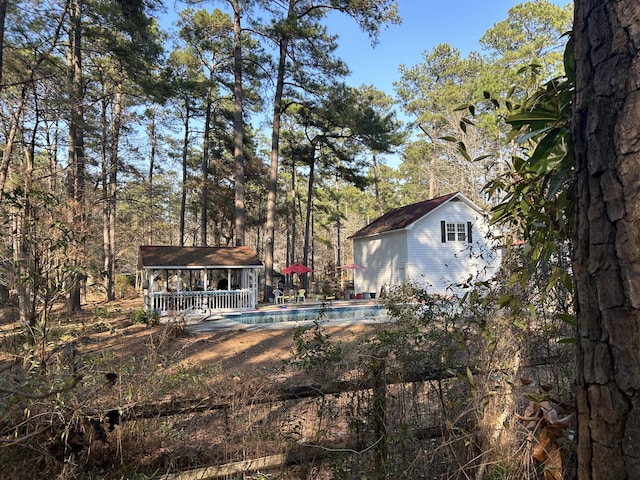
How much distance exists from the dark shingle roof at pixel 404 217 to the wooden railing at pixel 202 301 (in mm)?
9839

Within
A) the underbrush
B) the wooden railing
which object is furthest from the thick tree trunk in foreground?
the wooden railing

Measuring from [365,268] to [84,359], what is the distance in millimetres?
22278

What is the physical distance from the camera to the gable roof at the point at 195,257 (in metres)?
15.8

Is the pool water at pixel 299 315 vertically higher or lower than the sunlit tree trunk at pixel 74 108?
lower

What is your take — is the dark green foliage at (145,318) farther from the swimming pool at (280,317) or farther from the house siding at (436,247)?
the house siding at (436,247)

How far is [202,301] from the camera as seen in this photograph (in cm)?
1603

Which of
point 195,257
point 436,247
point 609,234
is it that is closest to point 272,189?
point 195,257

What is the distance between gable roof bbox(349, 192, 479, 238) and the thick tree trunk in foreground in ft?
68.3

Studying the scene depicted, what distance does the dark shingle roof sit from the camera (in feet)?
71.3

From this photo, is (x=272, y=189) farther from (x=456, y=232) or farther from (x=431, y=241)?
(x=456, y=232)

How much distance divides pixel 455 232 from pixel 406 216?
3.00 m

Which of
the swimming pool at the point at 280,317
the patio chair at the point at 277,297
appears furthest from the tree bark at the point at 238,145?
the swimming pool at the point at 280,317

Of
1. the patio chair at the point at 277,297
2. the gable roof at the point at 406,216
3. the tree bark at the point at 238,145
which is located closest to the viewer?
the patio chair at the point at 277,297

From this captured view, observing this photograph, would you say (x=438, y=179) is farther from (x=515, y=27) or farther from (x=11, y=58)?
(x=11, y=58)
